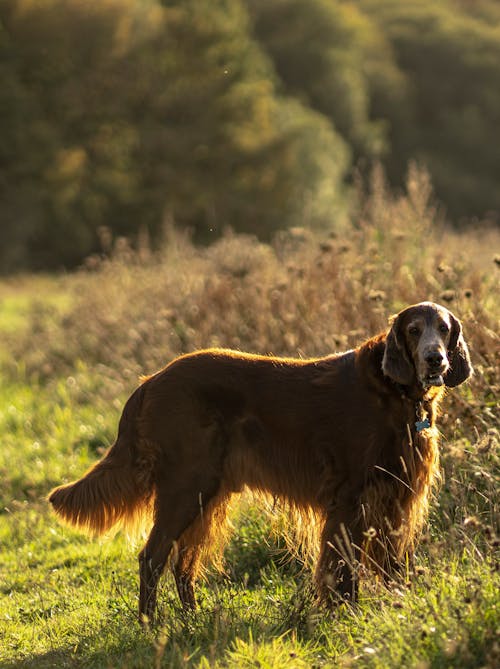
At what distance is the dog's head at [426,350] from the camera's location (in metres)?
3.79

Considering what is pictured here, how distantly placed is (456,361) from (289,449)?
2.60 ft

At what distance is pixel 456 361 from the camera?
399 centimetres

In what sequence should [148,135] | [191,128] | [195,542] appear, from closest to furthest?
1. [195,542]
2. [148,135]
3. [191,128]

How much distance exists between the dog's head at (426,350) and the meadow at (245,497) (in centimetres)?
32

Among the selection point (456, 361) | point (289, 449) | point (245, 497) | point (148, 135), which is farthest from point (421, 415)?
point (148, 135)

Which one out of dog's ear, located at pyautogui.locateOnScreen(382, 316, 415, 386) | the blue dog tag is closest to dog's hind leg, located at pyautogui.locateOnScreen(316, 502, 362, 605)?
the blue dog tag

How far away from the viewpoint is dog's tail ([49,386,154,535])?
421cm

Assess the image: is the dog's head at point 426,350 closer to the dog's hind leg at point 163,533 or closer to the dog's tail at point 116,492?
the dog's hind leg at point 163,533

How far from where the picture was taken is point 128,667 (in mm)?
3580

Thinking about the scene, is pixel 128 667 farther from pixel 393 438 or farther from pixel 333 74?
pixel 333 74

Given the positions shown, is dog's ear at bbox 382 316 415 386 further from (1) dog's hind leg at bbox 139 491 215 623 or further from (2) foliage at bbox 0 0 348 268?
(2) foliage at bbox 0 0 348 268

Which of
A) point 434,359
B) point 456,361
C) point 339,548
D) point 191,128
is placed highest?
point 434,359

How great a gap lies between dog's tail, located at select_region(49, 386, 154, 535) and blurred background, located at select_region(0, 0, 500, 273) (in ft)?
48.6

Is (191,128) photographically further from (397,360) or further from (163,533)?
(397,360)
